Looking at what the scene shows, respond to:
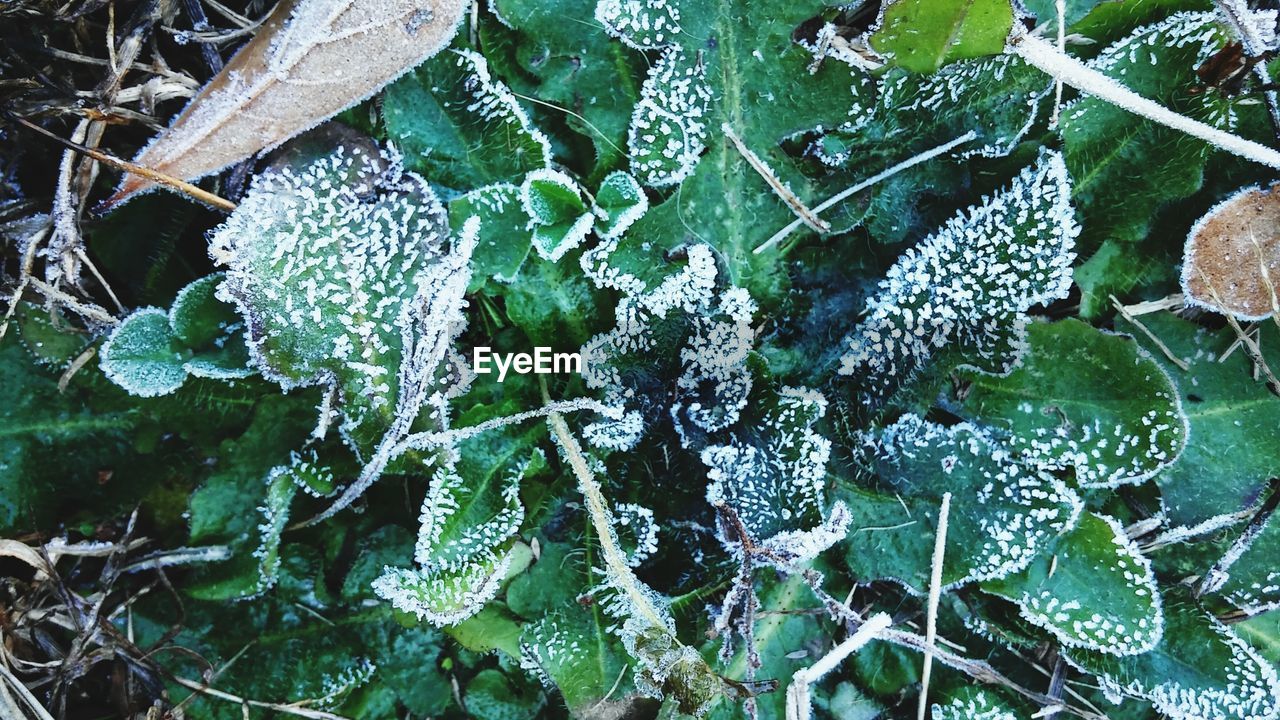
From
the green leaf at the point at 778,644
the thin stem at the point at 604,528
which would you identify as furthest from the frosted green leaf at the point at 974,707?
the thin stem at the point at 604,528

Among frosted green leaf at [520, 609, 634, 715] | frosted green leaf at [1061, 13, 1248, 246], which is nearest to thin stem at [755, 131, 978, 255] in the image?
frosted green leaf at [1061, 13, 1248, 246]

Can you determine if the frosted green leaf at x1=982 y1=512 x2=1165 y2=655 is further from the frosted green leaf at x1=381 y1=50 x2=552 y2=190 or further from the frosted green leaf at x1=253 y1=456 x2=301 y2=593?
the frosted green leaf at x1=253 y1=456 x2=301 y2=593

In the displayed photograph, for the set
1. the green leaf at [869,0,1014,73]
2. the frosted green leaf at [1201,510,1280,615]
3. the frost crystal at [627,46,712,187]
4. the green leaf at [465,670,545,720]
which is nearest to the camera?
the green leaf at [869,0,1014,73]

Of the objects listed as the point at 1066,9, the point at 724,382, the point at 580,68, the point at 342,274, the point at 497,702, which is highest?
the point at 1066,9

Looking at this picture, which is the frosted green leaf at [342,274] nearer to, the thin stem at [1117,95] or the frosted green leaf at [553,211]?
the frosted green leaf at [553,211]

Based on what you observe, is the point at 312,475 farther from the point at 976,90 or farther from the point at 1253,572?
the point at 1253,572

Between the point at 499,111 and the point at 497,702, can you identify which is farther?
the point at 497,702

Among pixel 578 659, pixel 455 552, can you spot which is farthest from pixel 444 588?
pixel 578 659
